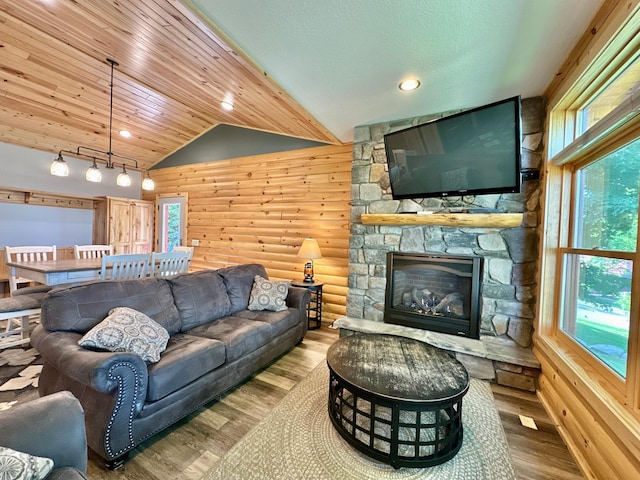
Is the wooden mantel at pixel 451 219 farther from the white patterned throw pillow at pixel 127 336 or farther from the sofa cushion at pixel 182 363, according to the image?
the white patterned throw pillow at pixel 127 336

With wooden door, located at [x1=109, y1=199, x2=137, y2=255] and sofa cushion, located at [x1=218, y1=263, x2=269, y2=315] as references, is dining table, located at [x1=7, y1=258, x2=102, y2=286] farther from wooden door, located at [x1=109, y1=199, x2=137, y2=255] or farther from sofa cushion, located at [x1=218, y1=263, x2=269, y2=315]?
wooden door, located at [x1=109, y1=199, x2=137, y2=255]

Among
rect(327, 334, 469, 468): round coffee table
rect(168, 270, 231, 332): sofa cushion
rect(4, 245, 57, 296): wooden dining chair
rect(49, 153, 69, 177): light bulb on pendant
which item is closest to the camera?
rect(327, 334, 469, 468): round coffee table

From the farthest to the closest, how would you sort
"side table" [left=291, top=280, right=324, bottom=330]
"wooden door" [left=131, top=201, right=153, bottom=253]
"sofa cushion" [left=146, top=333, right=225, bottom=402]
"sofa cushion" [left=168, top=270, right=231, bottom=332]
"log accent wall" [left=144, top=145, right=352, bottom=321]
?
"wooden door" [left=131, top=201, right=153, bottom=253], "log accent wall" [left=144, top=145, right=352, bottom=321], "side table" [left=291, top=280, right=324, bottom=330], "sofa cushion" [left=168, top=270, right=231, bottom=332], "sofa cushion" [left=146, top=333, right=225, bottom=402]

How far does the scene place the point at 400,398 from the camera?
4.68ft

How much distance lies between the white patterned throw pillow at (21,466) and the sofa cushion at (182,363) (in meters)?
0.73

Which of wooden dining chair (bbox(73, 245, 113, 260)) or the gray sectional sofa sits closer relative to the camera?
the gray sectional sofa

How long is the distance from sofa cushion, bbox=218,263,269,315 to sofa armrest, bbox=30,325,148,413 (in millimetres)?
1321

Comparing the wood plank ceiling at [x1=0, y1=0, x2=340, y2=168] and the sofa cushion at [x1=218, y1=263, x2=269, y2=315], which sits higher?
the wood plank ceiling at [x1=0, y1=0, x2=340, y2=168]

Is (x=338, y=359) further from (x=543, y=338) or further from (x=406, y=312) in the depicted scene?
(x=543, y=338)

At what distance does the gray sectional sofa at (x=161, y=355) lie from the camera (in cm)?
142

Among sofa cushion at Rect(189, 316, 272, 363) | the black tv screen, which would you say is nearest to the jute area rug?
sofa cushion at Rect(189, 316, 272, 363)

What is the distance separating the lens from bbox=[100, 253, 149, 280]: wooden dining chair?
291cm

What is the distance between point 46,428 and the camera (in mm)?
952

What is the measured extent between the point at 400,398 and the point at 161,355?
60.5 inches
